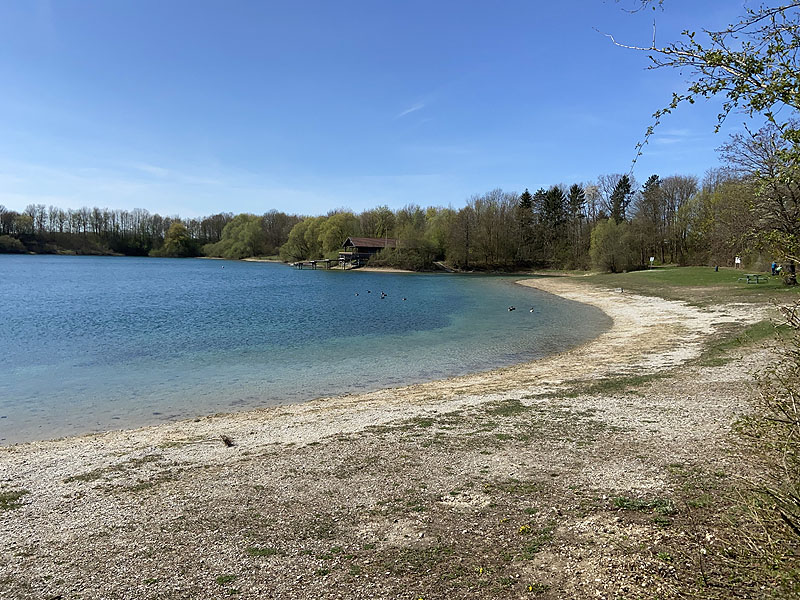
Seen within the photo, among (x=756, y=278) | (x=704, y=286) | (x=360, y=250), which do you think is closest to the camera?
(x=756, y=278)

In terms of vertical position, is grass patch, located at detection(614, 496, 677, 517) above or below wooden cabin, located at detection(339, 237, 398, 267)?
below

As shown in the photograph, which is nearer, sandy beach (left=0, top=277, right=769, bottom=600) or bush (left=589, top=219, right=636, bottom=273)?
sandy beach (left=0, top=277, right=769, bottom=600)

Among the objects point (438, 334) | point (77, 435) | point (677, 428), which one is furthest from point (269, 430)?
point (438, 334)

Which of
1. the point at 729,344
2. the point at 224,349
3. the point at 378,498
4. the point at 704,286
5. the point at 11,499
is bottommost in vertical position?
the point at 224,349

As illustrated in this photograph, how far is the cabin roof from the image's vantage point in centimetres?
9675

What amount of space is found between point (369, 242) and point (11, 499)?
306 ft

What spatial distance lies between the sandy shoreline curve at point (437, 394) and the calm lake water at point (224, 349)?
44.8 inches

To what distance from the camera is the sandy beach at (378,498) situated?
4.80 m

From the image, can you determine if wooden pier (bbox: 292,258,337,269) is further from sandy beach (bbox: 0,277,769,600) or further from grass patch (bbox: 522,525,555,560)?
grass patch (bbox: 522,525,555,560)

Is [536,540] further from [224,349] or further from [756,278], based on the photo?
A: [756,278]

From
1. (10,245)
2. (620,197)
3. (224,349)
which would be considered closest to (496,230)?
(620,197)

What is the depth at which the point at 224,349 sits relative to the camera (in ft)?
68.0

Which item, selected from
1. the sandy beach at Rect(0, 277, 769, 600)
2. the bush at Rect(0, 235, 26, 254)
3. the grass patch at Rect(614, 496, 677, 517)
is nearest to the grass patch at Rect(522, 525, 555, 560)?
the sandy beach at Rect(0, 277, 769, 600)

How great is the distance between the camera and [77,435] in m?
10.9
